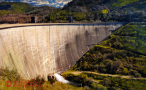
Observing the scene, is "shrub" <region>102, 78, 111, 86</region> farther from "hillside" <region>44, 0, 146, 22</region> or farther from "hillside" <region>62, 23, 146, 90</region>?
"hillside" <region>44, 0, 146, 22</region>

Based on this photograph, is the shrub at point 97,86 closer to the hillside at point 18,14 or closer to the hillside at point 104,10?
the hillside at point 18,14

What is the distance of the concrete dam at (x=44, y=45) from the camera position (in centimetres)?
1528

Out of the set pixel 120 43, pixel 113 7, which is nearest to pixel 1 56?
pixel 120 43

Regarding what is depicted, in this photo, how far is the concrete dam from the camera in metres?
15.3

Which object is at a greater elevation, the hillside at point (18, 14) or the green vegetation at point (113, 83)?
the hillside at point (18, 14)

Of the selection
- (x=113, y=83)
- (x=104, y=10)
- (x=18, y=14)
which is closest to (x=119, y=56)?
(x=113, y=83)

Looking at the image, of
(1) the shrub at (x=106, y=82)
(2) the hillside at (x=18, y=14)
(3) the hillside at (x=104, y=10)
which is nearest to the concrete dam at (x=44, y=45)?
(1) the shrub at (x=106, y=82)

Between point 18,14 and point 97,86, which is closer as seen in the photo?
point 97,86

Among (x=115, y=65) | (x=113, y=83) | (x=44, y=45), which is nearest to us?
(x=44, y=45)

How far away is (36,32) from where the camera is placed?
851 inches

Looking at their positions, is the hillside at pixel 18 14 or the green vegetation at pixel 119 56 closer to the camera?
the green vegetation at pixel 119 56

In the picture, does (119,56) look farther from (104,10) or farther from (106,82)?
(104,10)

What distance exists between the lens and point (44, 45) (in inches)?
898

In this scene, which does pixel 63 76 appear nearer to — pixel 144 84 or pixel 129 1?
pixel 144 84
